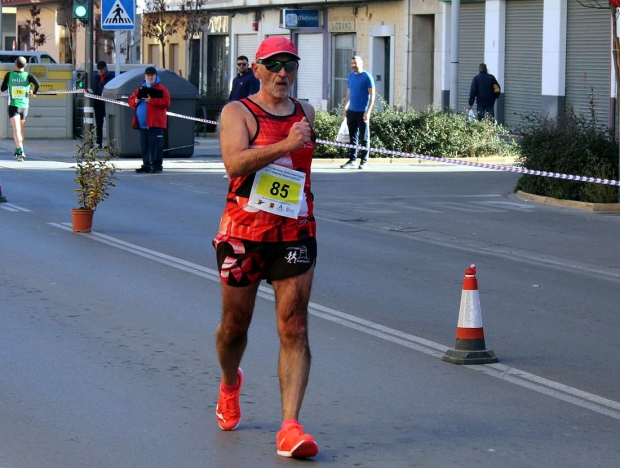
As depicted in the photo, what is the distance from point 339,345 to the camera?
8.30 m

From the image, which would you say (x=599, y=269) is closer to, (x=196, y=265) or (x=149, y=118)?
(x=196, y=265)

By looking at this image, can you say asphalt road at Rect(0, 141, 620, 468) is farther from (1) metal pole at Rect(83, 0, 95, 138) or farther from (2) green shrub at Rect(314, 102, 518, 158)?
(2) green shrub at Rect(314, 102, 518, 158)

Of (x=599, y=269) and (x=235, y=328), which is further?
(x=599, y=269)

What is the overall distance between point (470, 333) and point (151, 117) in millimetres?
13863

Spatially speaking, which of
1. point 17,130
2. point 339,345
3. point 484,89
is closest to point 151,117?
point 17,130

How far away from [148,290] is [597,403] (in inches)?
174

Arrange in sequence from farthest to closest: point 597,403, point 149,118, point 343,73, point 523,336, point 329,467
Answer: point 343,73 < point 149,118 < point 523,336 < point 597,403 < point 329,467

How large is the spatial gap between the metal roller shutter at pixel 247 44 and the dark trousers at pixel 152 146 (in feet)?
81.5

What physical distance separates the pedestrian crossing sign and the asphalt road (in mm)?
9097

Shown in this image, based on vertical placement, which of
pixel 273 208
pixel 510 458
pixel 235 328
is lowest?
pixel 510 458

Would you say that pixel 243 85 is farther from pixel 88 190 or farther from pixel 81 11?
pixel 88 190

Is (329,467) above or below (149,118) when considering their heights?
below

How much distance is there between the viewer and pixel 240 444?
19.6 feet


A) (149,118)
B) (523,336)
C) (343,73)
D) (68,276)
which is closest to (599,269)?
(523,336)
